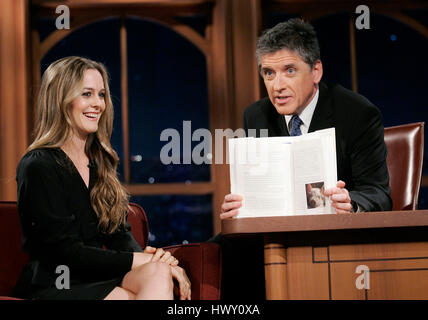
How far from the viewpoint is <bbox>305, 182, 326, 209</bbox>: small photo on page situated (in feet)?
6.17

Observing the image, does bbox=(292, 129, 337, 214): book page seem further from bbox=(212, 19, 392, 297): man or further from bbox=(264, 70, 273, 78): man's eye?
bbox=(264, 70, 273, 78): man's eye

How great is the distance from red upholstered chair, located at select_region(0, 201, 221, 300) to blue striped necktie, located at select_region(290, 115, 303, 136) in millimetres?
710

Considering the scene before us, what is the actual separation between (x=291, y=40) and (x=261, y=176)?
914mm

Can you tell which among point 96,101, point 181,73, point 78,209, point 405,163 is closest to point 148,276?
point 78,209

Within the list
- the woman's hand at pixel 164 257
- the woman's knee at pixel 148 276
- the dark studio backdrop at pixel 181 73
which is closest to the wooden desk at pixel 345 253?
the woman's knee at pixel 148 276

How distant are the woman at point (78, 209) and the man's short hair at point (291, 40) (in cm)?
71

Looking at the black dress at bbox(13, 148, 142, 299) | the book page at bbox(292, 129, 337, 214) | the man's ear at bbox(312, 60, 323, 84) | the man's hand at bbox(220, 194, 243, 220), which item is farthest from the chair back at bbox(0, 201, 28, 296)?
the man's ear at bbox(312, 60, 323, 84)

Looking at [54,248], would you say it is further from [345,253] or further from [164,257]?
[345,253]

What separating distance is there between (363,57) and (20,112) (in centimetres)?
204

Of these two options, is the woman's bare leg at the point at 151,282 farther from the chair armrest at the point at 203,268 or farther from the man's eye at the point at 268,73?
the man's eye at the point at 268,73

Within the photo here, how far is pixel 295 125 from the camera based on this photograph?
104 inches

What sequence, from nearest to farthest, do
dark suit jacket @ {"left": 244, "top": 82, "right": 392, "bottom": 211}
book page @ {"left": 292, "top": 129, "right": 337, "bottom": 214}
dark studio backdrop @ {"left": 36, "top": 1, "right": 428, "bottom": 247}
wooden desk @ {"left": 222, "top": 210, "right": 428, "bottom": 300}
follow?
wooden desk @ {"left": 222, "top": 210, "right": 428, "bottom": 300} < book page @ {"left": 292, "top": 129, "right": 337, "bottom": 214} < dark suit jacket @ {"left": 244, "top": 82, "right": 392, "bottom": 211} < dark studio backdrop @ {"left": 36, "top": 1, "right": 428, "bottom": 247}

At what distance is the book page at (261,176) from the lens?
1.89 metres
